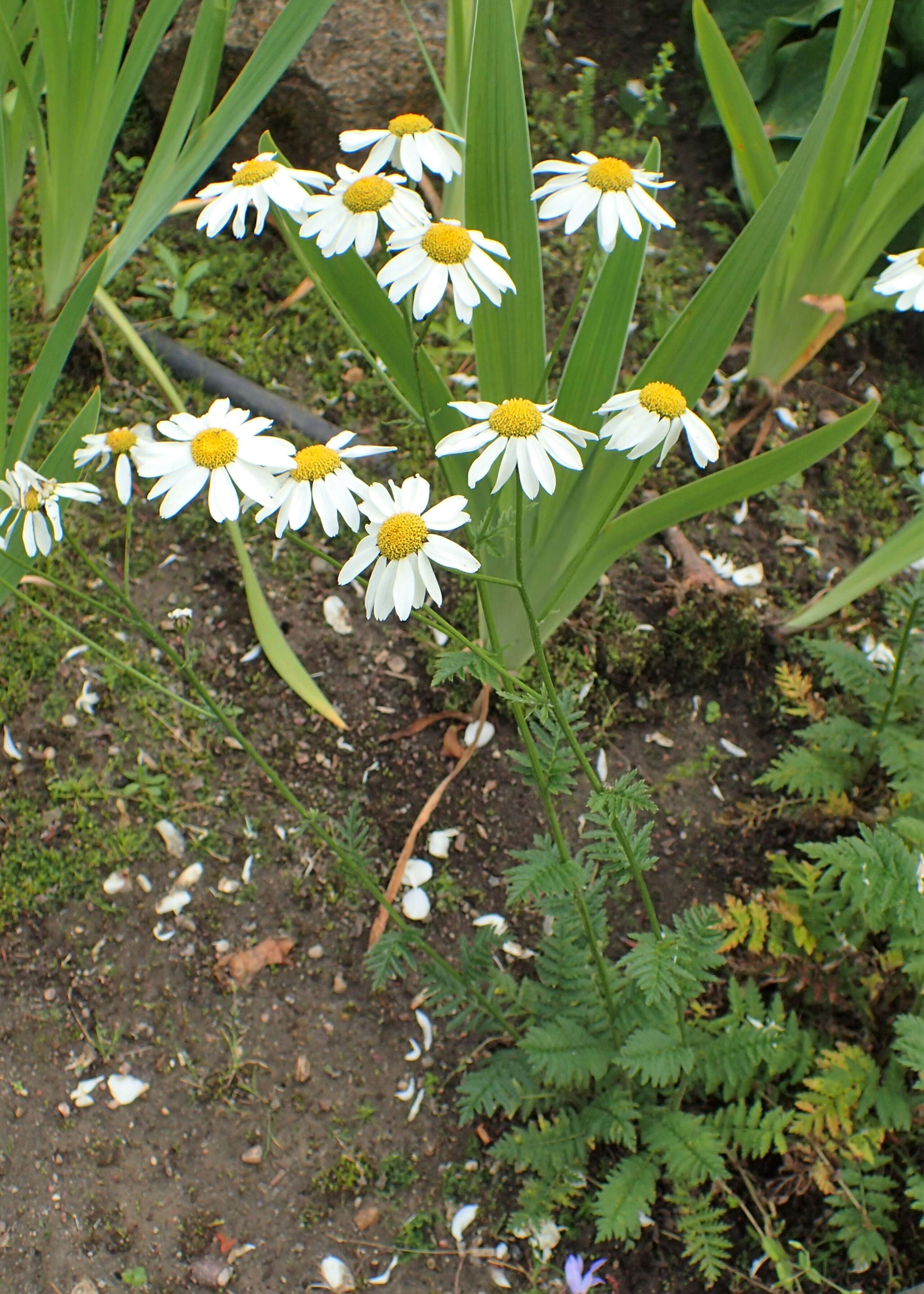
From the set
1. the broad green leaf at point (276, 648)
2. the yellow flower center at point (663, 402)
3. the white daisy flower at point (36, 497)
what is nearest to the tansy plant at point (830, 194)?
the yellow flower center at point (663, 402)

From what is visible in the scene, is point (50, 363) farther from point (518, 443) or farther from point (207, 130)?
point (518, 443)

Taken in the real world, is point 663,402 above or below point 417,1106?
above

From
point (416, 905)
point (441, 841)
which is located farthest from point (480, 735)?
point (416, 905)

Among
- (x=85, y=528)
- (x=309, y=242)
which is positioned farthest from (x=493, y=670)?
(x=85, y=528)

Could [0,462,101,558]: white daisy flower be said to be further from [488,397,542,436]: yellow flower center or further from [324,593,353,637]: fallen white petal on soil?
[324,593,353,637]: fallen white petal on soil

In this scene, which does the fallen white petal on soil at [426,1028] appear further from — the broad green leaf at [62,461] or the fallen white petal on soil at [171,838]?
the broad green leaf at [62,461]
